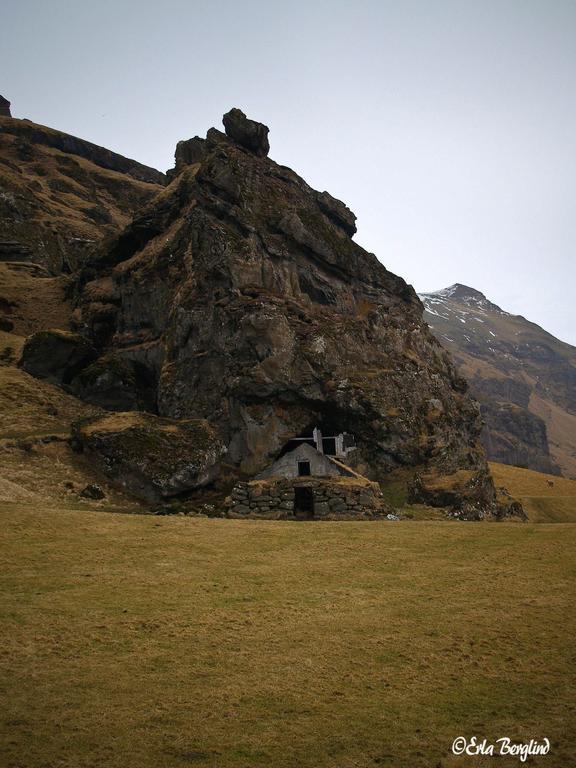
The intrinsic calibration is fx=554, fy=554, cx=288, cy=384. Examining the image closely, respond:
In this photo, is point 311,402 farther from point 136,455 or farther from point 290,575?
point 290,575

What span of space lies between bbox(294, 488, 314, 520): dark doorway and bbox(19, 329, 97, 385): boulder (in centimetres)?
3382

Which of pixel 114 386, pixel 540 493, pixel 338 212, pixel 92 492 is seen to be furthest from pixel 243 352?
pixel 540 493

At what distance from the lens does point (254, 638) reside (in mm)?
15547

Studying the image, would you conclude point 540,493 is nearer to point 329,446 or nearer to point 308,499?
point 329,446

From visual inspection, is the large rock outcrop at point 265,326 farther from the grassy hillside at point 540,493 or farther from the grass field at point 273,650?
the grass field at point 273,650

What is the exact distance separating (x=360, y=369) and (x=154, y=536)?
3440 cm

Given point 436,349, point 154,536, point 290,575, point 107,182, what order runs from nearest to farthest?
point 290,575 < point 154,536 < point 436,349 < point 107,182

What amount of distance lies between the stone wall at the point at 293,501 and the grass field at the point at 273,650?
1013cm

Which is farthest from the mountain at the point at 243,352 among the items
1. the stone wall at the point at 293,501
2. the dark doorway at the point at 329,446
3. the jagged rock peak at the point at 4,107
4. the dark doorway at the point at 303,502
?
the jagged rock peak at the point at 4,107

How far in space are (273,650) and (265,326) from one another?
4020 centimetres

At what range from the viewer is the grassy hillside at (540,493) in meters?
63.8

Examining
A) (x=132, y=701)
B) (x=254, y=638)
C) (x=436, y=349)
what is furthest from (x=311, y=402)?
(x=132, y=701)


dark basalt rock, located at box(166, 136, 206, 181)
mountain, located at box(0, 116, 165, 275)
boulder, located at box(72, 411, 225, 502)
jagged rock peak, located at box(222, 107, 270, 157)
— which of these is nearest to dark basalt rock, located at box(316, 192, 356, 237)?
jagged rock peak, located at box(222, 107, 270, 157)

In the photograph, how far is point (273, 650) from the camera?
48.8 feet
